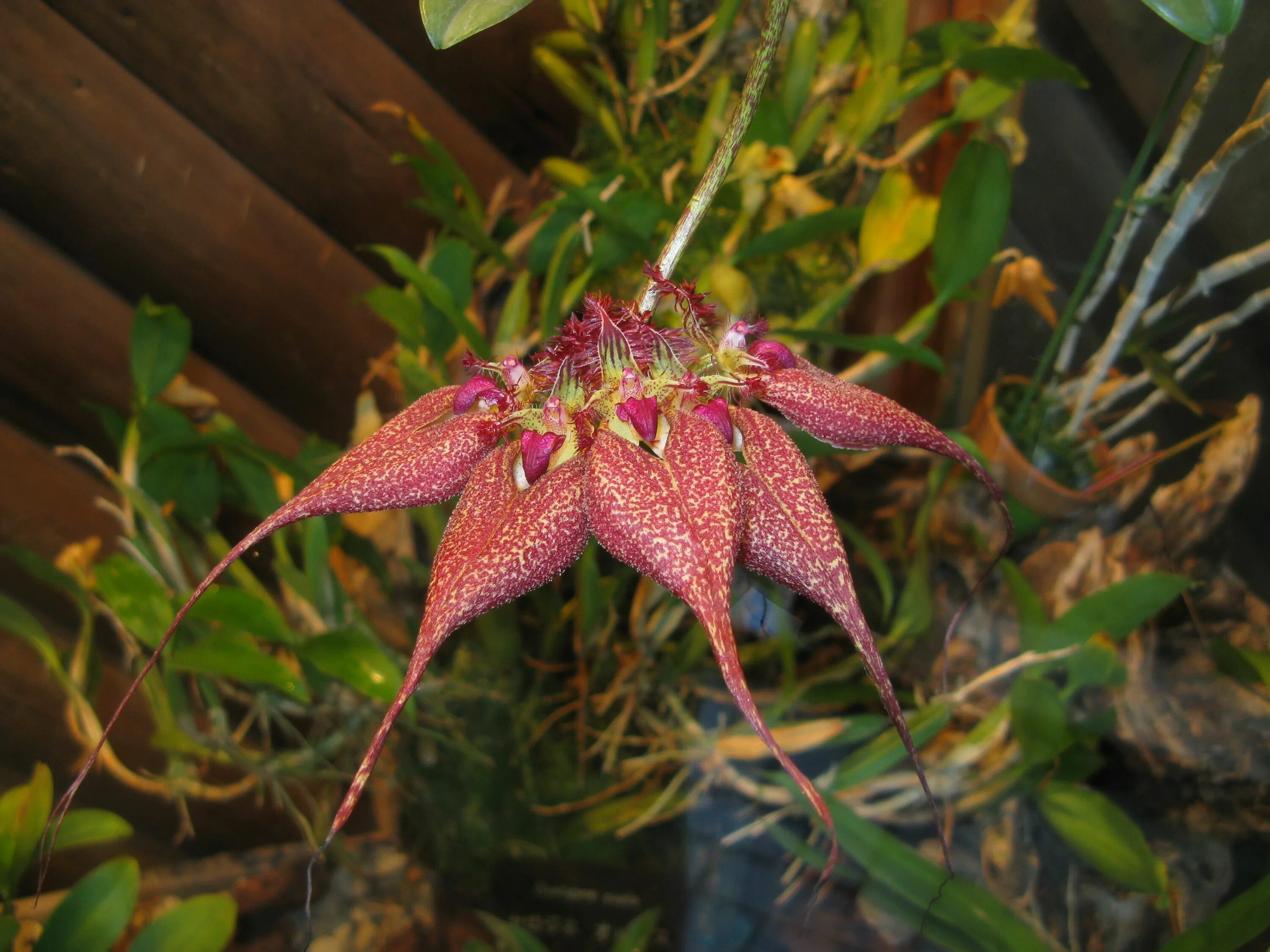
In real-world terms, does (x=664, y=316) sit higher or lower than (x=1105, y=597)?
higher

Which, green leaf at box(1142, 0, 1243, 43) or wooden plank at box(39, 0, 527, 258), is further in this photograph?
wooden plank at box(39, 0, 527, 258)

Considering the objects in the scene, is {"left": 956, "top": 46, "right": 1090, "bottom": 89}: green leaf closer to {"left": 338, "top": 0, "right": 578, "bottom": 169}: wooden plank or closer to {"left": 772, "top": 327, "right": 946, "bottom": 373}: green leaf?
{"left": 772, "top": 327, "right": 946, "bottom": 373}: green leaf

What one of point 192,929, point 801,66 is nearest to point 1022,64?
point 801,66

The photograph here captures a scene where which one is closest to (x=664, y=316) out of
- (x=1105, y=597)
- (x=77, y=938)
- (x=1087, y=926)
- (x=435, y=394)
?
(x=435, y=394)

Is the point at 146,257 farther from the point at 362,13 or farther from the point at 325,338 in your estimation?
the point at 362,13

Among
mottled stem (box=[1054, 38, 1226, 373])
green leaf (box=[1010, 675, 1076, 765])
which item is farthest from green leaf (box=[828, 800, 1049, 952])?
mottled stem (box=[1054, 38, 1226, 373])

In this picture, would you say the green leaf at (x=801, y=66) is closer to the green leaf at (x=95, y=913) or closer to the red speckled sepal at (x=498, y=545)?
the red speckled sepal at (x=498, y=545)
